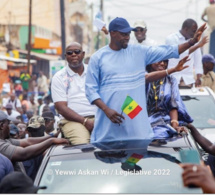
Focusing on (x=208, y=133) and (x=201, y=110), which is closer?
(x=208, y=133)

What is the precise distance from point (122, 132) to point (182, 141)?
3.68 feet

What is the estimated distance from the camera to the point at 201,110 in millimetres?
10352

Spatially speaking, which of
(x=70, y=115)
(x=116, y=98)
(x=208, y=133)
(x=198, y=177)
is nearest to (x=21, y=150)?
(x=116, y=98)

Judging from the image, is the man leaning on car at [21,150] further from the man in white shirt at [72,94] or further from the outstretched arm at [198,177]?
the outstretched arm at [198,177]

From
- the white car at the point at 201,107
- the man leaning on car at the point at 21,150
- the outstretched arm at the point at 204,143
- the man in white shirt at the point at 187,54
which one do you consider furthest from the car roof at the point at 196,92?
the man leaning on car at the point at 21,150

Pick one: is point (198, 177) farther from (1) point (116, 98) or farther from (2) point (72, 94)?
(2) point (72, 94)

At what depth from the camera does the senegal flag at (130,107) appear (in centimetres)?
648

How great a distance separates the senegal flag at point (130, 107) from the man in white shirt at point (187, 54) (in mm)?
4283

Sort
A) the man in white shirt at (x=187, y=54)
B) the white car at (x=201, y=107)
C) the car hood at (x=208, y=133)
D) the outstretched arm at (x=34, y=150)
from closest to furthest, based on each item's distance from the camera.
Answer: the outstretched arm at (x=34, y=150), the car hood at (x=208, y=133), the white car at (x=201, y=107), the man in white shirt at (x=187, y=54)

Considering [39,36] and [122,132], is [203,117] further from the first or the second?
[39,36]

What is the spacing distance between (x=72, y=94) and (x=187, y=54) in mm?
3645

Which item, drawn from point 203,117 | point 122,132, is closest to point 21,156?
point 122,132

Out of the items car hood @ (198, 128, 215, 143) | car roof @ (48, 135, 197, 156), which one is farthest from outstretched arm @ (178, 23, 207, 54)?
car hood @ (198, 128, 215, 143)

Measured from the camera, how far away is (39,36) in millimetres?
51469
